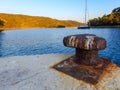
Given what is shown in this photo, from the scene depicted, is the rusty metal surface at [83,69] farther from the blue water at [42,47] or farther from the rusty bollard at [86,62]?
the blue water at [42,47]

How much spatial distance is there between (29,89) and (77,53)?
4.53 feet

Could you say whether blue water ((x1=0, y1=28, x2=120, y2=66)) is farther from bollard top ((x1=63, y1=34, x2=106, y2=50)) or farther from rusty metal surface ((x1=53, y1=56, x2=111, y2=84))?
bollard top ((x1=63, y1=34, x2=106, y2=50))

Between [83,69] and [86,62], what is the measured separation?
0.76ft

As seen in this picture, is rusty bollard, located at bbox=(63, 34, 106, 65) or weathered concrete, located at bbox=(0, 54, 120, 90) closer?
weathered concrete, located at bbox=(0, 54, 120, 90)

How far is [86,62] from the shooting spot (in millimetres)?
3822

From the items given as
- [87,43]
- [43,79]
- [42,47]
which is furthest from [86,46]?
[42,47]

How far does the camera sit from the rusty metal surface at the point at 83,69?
3.35 metres

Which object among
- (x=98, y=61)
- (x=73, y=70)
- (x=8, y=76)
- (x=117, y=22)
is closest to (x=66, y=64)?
(x=73, y=70)

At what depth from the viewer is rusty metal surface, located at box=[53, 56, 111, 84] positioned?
3.35 m

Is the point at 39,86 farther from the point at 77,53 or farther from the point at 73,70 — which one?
the point at 77,53

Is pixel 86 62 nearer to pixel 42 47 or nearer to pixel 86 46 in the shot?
pixel 86 46

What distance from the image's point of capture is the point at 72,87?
317 cm

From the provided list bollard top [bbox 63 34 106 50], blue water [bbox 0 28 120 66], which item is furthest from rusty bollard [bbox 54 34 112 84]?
blue water [bbox 0 28 120 66]

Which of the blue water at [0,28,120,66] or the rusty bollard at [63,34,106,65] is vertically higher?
the rusty bollard at [63,34,106,65]
